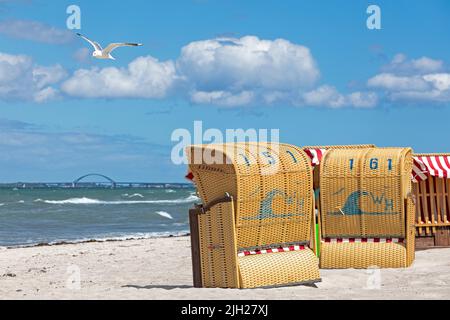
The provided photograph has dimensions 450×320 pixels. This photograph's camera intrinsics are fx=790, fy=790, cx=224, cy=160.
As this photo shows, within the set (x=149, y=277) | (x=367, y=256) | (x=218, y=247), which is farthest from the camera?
(x=149, y=277)

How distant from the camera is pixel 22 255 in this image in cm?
2214

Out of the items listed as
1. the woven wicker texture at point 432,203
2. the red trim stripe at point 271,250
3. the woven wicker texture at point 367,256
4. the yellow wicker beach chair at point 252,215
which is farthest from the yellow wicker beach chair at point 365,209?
the woven wicker texture at point 432,203

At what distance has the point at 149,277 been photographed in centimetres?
1559

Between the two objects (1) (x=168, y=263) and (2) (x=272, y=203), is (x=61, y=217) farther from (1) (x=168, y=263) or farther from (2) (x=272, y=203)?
(2) (x=272, y=203)

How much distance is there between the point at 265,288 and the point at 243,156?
2.03 m

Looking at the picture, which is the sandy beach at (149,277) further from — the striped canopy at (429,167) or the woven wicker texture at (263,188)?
the striped canopy at (429,167)

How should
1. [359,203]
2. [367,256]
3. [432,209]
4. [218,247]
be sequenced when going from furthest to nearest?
[432,209] < [367,256] < [359,203] < [218,247]

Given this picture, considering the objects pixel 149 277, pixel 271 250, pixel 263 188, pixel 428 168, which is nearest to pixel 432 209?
pixel 428 168

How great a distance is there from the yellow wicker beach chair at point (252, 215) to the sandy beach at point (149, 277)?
0.41 metres

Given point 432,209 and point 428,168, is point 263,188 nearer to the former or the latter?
point 428,168

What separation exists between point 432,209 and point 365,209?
3.78 m

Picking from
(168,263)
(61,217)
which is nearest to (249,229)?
(168,263)

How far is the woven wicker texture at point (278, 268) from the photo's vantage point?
11734mm

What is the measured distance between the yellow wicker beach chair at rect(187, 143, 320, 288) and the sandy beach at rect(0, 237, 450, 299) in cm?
41
